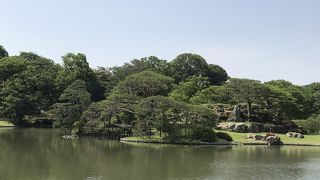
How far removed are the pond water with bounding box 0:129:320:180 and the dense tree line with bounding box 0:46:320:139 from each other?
16.8 feet

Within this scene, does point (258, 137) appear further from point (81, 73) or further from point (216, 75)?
point (216, 75)

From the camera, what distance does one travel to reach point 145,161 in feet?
127

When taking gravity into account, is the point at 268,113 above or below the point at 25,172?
above

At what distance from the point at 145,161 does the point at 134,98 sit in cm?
2320

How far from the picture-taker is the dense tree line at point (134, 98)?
54781mm

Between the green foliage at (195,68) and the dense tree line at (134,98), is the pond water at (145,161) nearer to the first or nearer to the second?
the dense tree line at (134,98)

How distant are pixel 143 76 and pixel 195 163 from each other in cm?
3369

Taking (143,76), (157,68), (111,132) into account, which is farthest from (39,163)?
(157,68)

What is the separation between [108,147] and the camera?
4900cm

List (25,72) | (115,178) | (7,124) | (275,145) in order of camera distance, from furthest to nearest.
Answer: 1. (25,72)
2. (7,124)
3. (275,145)
4. (115,178)

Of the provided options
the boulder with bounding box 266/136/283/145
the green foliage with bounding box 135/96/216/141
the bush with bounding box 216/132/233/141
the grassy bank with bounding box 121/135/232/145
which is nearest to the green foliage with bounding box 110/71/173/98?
the green foliage with bounding box 135/96/216/141

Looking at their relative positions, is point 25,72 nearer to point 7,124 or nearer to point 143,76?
point 7,124

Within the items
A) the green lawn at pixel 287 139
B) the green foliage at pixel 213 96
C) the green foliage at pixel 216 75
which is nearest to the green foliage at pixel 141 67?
the green foliage at pixel 216 75

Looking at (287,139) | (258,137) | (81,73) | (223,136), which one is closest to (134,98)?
(223,136)
